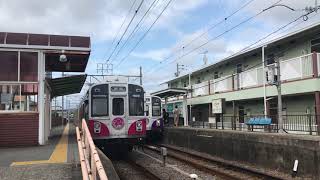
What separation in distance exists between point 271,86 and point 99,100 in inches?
403

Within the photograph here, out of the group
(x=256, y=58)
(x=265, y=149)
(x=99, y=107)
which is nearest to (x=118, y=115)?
(x=99, y=107)

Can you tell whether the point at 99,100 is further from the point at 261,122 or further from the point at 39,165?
the point at 261,122

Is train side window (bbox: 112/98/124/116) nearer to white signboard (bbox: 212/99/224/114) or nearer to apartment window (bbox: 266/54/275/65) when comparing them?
white signboard (bbox: 212/99/224/114)

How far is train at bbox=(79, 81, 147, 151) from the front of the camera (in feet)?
55.0

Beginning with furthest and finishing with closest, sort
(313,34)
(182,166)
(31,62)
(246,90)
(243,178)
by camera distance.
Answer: (246,90) → (313,34) → (31,62) → (182,166) → (243,178)

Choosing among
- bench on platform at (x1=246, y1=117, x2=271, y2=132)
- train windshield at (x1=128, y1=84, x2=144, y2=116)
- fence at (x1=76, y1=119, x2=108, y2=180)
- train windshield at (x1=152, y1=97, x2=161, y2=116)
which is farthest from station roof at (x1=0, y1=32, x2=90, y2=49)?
train windshield at (x1=152, y1=97, x2=161, y2=116)

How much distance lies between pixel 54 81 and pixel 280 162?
47.2 ft

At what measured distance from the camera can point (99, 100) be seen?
17.0 meters

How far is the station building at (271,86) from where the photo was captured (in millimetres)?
19469

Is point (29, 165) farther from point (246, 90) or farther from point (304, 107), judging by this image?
point (246, 90)

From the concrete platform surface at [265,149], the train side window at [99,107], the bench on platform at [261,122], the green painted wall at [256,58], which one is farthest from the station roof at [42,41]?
the green painted wall at [256,58]

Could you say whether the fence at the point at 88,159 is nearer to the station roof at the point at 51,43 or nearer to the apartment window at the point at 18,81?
the apartment window at the point at 18,81

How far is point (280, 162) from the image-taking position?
13.6 m

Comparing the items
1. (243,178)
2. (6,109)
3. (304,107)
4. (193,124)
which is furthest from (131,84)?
(193,124)
